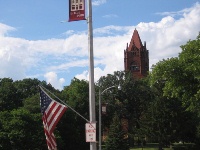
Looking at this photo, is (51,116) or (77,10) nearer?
(77,10)

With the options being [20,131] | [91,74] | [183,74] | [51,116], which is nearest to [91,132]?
[91,74]

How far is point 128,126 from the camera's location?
82.3 metres

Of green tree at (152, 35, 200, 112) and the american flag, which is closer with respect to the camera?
the american flag

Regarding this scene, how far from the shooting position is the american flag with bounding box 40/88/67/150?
40.8 feet

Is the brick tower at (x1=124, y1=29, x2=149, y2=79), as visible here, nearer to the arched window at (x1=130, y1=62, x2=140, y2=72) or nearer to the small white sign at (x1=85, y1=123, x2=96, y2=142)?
the arched window at (x1=130, y1=62, x2=140, y2=72)

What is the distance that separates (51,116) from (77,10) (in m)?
3.58

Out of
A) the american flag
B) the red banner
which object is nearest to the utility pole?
the red banner

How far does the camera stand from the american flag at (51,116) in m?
12.4

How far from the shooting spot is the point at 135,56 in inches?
4879

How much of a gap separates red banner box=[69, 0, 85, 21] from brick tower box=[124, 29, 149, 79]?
112 metres

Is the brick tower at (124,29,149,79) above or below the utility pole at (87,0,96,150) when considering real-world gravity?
above

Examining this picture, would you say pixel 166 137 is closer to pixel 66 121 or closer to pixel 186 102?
pixel 66 121

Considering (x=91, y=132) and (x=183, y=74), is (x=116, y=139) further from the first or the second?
(x=91, y=132)

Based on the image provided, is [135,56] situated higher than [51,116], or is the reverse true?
[135,56]
